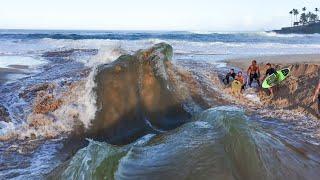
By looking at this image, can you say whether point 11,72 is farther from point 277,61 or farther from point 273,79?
point 277,61

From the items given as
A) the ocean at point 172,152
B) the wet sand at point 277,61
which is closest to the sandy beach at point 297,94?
the ocean at point 172,152

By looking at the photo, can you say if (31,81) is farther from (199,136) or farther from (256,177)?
(256,177)

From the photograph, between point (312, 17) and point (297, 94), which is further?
point (312, 17)

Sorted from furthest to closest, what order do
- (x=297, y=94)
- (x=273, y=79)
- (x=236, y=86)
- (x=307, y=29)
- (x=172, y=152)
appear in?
(x=307, y=29) < (x=236, y=86) < (x=273, y=79) < (x=297, y=94) < (x=172, y=152)

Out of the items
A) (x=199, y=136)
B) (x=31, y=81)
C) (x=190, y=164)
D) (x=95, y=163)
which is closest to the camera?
(x=95, y=163)

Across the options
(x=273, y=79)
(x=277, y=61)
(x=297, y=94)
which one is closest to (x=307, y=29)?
(x=277, y=61)

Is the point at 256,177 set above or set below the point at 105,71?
below

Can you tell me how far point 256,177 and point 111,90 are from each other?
5.81 meters

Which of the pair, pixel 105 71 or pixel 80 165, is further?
pixel 105 71

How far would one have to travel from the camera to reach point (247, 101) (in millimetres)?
14695

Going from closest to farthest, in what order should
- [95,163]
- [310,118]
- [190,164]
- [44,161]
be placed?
[95,163] < [190,164] < [44,161] < [310,118]

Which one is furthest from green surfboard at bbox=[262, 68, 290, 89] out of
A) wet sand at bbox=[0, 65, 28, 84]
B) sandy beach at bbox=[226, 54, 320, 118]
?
wet sand at bbox=[0, 65, 28, 84]

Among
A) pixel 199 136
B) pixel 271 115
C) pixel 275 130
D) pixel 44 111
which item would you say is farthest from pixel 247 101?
pixel 199 136

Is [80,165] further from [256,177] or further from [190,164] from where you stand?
[256,177]
